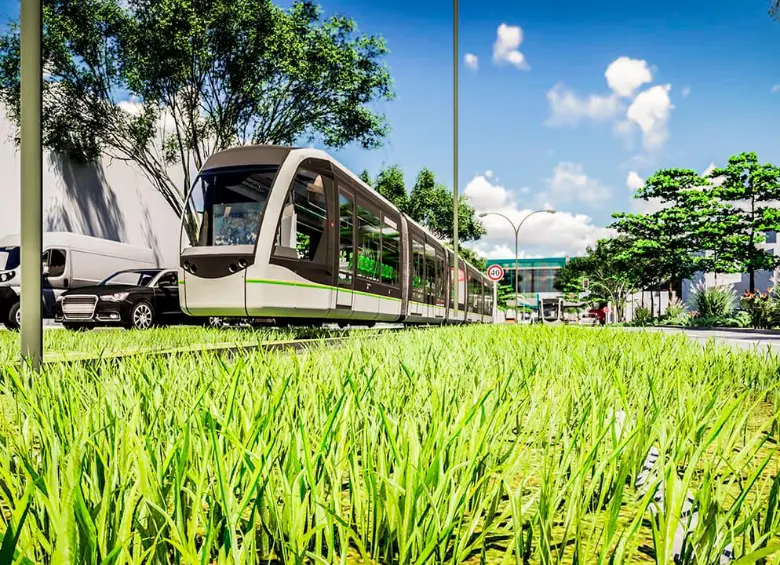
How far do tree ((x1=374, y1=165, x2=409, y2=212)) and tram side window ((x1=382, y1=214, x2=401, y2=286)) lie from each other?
2652 centimetres

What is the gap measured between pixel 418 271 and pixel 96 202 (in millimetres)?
18366

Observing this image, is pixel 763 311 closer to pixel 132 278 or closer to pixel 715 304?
pixel 715 304

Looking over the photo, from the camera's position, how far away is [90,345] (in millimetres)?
8219

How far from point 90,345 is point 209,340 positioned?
2.25 meters

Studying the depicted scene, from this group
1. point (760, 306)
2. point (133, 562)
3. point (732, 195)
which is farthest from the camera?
point (732, 195)

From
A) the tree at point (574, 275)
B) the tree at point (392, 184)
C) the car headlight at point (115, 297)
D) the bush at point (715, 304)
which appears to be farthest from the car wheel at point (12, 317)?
the tree at point (574, 275)

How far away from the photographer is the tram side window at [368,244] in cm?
1376

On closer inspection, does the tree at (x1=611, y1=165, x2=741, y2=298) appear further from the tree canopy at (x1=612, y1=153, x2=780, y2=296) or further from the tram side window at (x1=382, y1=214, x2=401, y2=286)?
the tram side window at (x1=382, y1=214, x2=401, y2=286)

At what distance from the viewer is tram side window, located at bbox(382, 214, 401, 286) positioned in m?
15.8

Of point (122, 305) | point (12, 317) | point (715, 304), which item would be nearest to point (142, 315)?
point (122, 305)

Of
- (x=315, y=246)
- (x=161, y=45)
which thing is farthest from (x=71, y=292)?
(x=161, y=45)

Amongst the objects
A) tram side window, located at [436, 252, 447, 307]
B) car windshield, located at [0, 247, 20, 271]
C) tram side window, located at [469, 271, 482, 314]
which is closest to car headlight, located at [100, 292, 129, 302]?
car windshield, located at [0, 247, 20, 271]

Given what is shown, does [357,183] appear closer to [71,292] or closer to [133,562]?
[71,292]

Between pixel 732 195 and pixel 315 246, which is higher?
pixel 732 195
